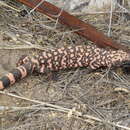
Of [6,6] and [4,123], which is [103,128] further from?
[6,6]

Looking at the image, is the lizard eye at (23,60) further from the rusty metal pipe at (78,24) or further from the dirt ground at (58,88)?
the rusty metal pipe at (78,24)

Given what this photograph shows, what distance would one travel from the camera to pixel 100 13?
491 cm

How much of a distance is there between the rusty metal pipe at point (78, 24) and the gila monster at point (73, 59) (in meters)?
0.20

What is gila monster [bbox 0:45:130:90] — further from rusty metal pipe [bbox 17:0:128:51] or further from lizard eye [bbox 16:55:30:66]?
rusty metal pipe [bbox 17:0:128:51]

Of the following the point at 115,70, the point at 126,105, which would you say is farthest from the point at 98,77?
the point at 126,105

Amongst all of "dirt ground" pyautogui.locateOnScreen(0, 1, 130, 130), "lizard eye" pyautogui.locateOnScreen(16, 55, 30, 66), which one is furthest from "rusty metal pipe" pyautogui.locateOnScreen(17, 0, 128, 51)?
"lizard eye" pyautogui.locateOnScreen(16, 55, 30, 66)

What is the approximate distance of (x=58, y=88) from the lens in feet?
13.0

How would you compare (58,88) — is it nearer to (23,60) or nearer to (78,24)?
(23,60)

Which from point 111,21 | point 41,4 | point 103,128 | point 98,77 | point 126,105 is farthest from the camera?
point 111,21

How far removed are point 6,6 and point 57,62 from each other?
124cm

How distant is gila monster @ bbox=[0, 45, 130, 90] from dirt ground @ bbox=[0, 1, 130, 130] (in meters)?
0.08

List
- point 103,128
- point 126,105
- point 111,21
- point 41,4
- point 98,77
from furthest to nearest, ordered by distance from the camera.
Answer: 1. point 111,21
2. point 41,4
3. point 98,77
4. point 126,105
5. point 103,128

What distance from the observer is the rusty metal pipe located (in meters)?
4.50

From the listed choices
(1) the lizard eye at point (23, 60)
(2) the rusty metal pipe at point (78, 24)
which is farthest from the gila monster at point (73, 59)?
(2) the rusty metal pipe at point (78, 24)
